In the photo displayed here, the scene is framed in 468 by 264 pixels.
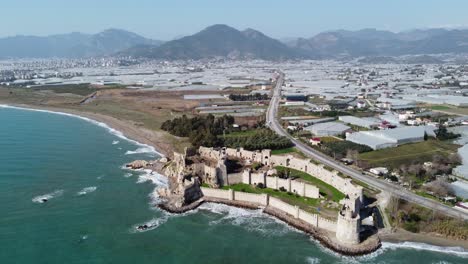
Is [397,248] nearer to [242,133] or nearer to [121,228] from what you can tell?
[121,228]

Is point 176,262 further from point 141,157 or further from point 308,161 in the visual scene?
point 141,157

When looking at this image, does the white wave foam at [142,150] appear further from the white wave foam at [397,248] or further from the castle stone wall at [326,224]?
the white wave foam at [397,248]

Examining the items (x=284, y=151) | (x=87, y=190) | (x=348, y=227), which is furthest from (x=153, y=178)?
(x=348, y=227)

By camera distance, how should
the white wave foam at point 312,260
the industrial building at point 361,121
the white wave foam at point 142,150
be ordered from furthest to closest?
1. the industrial building at point 361,121
2. the white wave foam at point 142,150
3. the white wave foam at point 312,260

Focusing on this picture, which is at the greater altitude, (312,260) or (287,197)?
(287,197)

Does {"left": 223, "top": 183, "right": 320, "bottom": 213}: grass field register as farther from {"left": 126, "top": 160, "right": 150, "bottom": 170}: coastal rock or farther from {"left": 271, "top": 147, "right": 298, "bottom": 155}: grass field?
{"left": 126, "top": 160, "right": 150, "bottom": 170}: coastal rock

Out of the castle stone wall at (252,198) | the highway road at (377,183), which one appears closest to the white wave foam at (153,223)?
the castle stone wall at (252,198)
